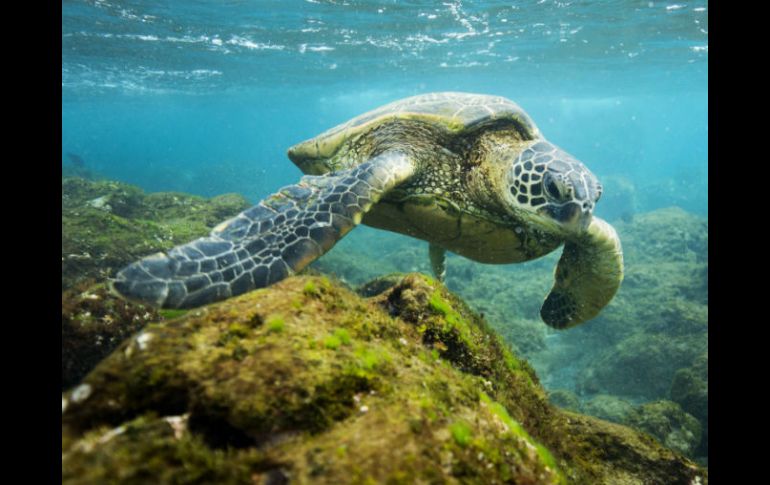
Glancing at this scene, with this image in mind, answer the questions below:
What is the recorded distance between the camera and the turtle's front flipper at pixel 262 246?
224cm

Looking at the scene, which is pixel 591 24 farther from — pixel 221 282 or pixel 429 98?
pixel 221 282

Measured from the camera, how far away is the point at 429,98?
527 centimetres

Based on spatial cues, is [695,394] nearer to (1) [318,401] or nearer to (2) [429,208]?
(2) [429,208]

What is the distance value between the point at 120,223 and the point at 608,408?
383 inches

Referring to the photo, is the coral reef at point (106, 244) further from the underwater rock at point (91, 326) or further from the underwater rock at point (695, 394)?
the underwater rock at point (695, 394)

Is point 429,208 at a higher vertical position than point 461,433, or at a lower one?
higher

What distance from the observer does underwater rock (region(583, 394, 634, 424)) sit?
7637 millimetres

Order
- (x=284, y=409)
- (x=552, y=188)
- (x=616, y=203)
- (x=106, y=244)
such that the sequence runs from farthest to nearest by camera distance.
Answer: (x=616, y=203)
(x=106, y=244)
(x=552, y=188)
(x=284, y=409)

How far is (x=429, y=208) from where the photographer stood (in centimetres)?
446

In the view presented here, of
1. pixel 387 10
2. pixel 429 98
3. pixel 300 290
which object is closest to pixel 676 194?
pixel 387 10

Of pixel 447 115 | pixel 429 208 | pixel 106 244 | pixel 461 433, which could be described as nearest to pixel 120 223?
pixel 106 244

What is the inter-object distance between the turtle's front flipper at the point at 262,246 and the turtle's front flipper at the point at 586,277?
8.86ft
